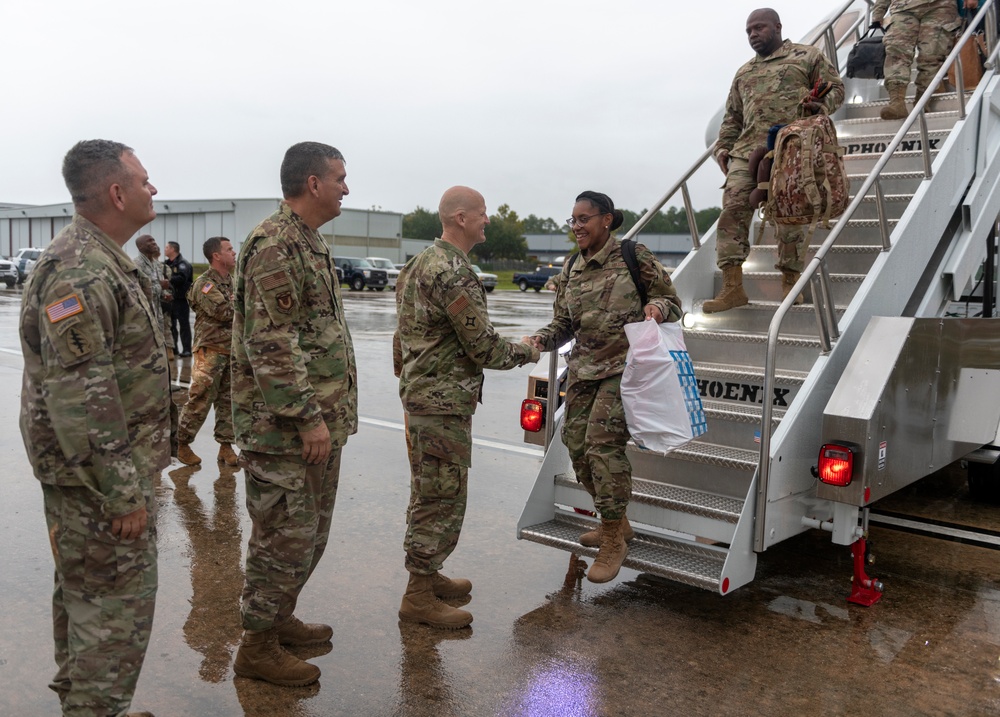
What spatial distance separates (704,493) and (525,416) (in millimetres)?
1208

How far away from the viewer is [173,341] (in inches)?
490

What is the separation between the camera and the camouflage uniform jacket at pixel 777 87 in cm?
582

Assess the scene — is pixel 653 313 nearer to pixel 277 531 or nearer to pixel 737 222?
pixel 737 222

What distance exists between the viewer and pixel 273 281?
10.5ft

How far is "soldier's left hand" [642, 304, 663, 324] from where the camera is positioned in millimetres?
4262

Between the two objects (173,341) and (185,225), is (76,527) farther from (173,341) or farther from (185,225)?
(185,225)

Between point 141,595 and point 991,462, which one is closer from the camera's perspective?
point 141,595

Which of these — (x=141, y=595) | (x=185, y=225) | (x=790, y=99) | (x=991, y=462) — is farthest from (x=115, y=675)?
(x=185, y=225)

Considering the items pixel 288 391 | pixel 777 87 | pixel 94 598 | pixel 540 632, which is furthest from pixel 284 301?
pixel 777 87

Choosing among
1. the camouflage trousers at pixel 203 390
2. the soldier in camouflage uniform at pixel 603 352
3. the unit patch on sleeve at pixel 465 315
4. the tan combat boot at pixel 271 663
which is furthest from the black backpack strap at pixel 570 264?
the camouflage trousers at pixel 203 390

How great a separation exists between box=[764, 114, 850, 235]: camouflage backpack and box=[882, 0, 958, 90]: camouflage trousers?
262 cm

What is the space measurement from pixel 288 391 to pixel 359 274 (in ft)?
112

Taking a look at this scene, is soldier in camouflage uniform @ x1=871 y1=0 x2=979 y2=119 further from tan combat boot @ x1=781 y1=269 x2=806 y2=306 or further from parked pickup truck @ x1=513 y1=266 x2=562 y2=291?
parked pickup truck @ x1=513 y1=266 x2=562 y2=291

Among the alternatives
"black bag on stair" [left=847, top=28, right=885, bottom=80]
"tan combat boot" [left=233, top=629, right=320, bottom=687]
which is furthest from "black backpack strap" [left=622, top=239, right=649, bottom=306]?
"black bag on stair" [left=847, top=28, right=885, bottom=80]
